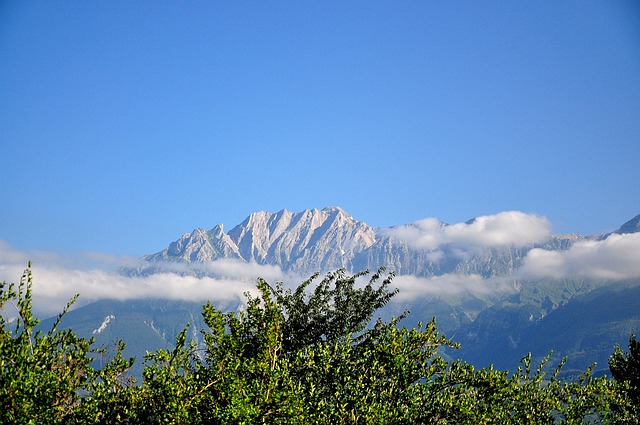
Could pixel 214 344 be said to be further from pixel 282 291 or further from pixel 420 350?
pixel 282 291

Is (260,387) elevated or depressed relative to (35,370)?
depressed

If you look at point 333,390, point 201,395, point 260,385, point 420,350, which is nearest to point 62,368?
point 201,395

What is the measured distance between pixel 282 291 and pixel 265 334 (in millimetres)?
Result: 23056

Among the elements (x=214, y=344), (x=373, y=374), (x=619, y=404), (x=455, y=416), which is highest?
(x=214, y=344)

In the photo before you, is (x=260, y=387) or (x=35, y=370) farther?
(x=260, y=387)

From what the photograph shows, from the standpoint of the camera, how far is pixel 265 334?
22.7 meters

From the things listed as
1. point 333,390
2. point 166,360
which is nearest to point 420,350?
point 333,390

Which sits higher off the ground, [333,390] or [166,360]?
[166,360]

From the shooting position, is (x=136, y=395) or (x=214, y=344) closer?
(x=136, y=395)

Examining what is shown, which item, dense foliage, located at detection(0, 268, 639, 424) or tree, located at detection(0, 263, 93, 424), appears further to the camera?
dense foliage, located at detection(0, 268, 639, 424)

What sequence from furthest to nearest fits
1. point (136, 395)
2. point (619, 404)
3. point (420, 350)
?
1. point (619, 404)
2. point (420, 350)
3. point (136, 395)

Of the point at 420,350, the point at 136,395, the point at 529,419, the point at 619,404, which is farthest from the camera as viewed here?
the point at 619,404

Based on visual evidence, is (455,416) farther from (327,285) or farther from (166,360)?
(327,285)

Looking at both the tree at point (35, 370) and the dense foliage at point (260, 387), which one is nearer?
the tree at point (35, 370)
